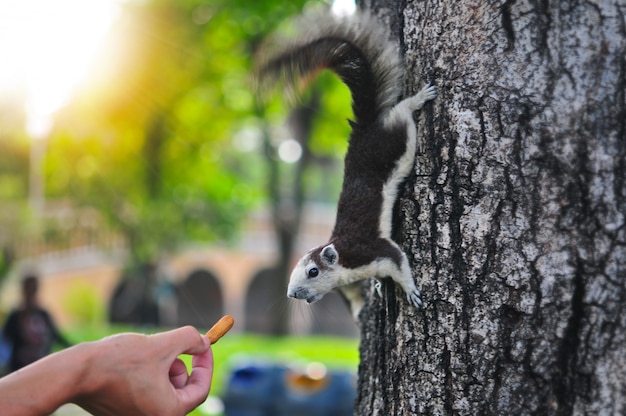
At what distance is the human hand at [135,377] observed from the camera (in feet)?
4.29

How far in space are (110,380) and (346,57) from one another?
1.02 m

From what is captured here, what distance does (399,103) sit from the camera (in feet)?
5.63

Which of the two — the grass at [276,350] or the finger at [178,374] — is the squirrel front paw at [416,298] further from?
the grass at [276,350]

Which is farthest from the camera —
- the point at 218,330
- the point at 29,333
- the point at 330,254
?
the point at 29,333

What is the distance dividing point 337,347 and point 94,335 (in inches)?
196

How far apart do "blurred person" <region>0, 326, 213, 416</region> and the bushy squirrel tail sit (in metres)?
0.73

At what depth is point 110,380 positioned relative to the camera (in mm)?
1313

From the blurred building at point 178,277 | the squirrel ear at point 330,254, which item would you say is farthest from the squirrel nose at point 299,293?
the blurred building at point 178,277

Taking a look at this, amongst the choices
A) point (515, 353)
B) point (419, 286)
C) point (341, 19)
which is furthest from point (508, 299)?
point (341, 19)

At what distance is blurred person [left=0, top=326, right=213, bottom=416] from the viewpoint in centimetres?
126

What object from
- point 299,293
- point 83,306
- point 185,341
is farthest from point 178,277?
point 185,341

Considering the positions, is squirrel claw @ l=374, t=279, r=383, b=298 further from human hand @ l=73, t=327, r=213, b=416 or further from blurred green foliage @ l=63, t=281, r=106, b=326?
blurred green foliage @ l=63, t=281, r=106, b=326

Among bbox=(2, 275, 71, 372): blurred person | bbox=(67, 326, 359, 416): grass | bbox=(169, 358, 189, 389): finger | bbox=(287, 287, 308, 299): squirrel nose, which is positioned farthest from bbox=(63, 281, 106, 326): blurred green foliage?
bbox=(169, 358, 189, 389): finger

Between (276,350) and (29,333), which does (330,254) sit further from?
(276,350)
